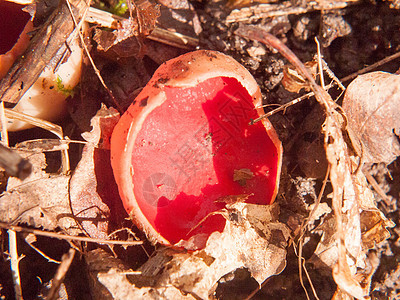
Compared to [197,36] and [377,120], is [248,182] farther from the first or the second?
[197,36]

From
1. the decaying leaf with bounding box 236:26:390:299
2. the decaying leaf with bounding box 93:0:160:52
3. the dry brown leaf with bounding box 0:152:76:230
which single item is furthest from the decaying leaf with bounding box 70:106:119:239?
the decaying leaf with bounding box 236:26:390:299

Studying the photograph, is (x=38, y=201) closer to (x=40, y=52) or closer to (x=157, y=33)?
(x=40, y=52)

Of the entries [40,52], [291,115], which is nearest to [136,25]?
[40,52]

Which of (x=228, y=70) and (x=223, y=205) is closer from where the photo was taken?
(x=228, y=70)

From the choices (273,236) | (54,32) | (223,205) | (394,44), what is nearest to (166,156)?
(223,205)

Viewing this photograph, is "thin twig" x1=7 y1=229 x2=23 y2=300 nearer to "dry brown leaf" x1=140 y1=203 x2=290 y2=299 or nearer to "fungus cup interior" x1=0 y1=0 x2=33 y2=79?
"dry brown leaf" x1=140 y1=203 x2=290 y2=299

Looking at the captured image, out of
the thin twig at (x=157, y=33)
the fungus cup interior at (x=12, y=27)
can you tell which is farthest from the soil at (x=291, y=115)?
the fungus cup interior at (x=12, y=27)

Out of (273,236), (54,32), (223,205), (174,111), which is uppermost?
(54,32)
